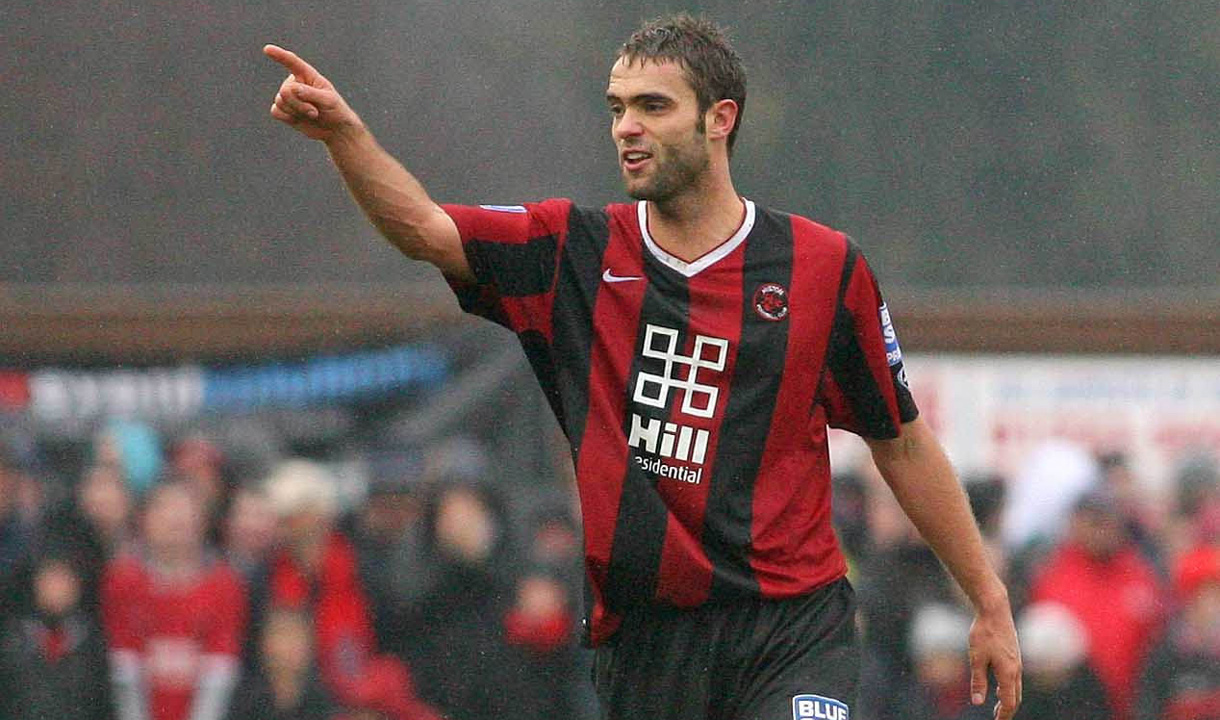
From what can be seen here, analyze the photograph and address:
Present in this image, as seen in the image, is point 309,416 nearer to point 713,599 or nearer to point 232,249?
point 232,249

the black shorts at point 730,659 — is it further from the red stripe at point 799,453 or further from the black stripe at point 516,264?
the black stripe at point 516,264

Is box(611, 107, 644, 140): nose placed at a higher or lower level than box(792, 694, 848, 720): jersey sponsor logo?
higher

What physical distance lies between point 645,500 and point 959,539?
72 cm

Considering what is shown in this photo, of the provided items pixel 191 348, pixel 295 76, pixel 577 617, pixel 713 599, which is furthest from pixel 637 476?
pixel 191 348

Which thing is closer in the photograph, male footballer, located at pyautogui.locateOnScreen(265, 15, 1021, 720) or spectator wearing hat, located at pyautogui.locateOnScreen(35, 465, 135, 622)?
male footballer, located at pyautogui.locateOnScreen(265, 15, 1021, 720)

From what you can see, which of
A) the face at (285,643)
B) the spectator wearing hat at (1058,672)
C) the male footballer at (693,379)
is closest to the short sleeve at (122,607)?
the face at (285,643)

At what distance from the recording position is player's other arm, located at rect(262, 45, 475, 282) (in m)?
3.67

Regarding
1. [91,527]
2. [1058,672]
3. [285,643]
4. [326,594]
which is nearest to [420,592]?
[326,594]

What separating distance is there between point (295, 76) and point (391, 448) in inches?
162

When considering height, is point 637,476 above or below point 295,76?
below

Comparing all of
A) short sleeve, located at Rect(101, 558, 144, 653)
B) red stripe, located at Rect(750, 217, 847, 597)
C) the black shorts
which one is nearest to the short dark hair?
red stripe, located at Rect(750, 217, 847, 597)

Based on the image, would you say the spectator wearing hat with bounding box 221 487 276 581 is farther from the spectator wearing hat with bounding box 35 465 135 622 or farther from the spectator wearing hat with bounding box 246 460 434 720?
the spectator wearing hat with bounding box 35 465 135 622

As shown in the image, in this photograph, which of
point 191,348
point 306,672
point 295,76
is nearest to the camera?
point 295,76

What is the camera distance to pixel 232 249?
27.4 feet
